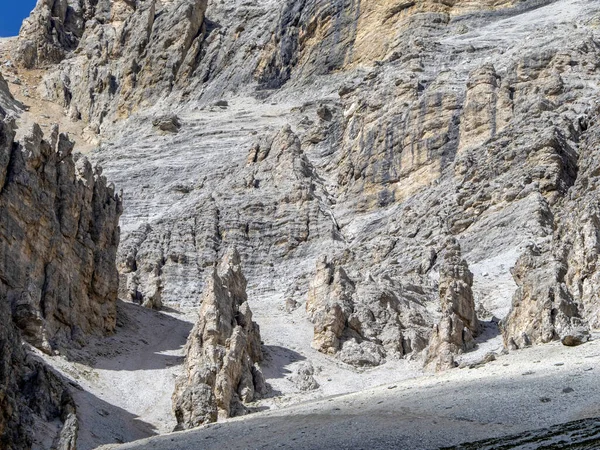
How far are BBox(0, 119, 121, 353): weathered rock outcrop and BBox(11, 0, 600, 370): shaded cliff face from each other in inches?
304

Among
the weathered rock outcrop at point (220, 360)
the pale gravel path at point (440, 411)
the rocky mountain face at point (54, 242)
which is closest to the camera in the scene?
the pale gravel path at point (440, 411)

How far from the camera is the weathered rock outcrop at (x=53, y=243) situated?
52688mm

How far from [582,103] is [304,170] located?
2575cm

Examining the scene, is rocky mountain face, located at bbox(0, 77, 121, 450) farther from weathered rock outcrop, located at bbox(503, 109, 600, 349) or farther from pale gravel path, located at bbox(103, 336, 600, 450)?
weathered rock outcrop, located at bbox(503, 109, 600, 349)

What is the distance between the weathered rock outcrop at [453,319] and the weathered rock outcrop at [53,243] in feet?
64.2

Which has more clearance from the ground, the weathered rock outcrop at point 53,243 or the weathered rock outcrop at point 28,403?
the weathered rock outcrop at point 53,243

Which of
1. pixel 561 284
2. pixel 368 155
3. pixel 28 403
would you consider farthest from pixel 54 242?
pixel 368 155

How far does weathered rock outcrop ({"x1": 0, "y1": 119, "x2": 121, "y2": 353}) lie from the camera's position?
173 ft

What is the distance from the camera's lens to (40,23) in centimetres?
16138

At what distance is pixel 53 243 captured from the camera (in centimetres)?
5772

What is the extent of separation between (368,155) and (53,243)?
42142 mm

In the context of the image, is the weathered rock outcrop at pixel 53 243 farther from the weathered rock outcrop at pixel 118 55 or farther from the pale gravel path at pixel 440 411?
the weathered rock outcrop at pixel 118 55

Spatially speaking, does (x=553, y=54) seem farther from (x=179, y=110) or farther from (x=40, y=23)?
(x=40, y=23)

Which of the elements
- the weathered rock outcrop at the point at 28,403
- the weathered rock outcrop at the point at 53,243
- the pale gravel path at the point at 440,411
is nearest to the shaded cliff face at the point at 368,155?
the weathered rock outcrop at the point at 53,243
